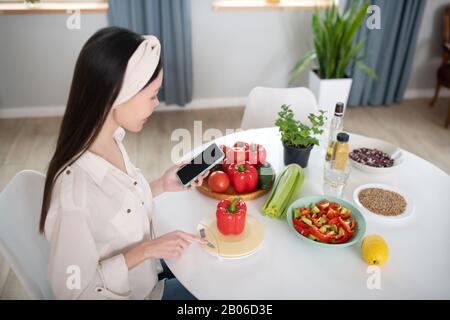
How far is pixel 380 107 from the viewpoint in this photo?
12.7ft

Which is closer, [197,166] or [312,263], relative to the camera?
[312,263]

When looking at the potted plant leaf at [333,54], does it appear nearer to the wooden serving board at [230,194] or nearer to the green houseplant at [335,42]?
the green houseplant at [335,42]

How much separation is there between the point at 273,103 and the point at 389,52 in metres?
2.08

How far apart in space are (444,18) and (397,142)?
50.8 inches

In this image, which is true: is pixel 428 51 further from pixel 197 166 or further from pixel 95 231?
pixel 95 231

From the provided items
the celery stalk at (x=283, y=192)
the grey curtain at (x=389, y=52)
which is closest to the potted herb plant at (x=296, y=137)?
the celery stalk at (x=283, y=192)

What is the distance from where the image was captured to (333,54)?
323 centimetres

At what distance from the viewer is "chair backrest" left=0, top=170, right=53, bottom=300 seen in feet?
3.62

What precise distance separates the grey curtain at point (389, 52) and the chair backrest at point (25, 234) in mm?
3068

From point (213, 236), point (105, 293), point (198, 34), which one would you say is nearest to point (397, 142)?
point (198, 34)

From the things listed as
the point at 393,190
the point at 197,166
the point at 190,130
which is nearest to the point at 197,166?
the point at 197,166

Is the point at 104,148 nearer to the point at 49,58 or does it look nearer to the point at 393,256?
the point at 393,256

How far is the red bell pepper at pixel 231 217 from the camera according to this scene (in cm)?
118

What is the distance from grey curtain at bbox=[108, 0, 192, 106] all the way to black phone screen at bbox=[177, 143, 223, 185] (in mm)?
2193
